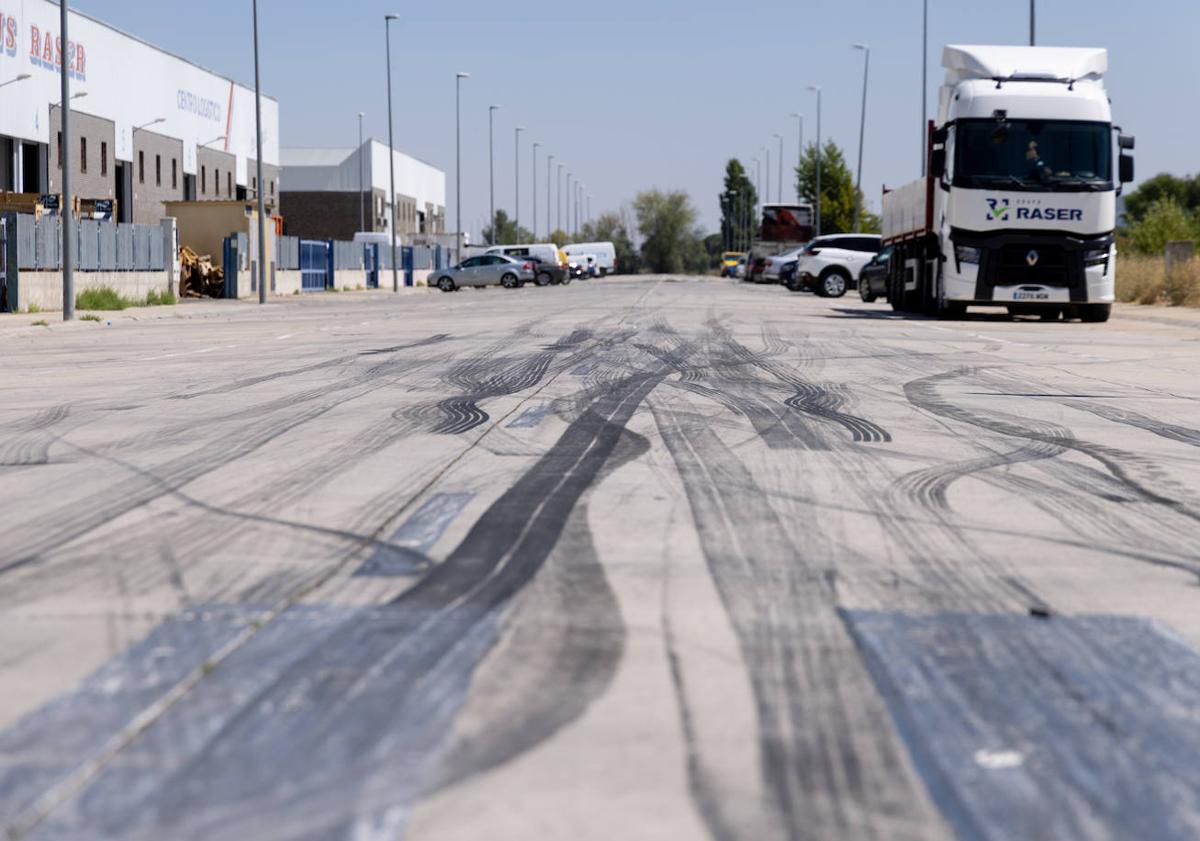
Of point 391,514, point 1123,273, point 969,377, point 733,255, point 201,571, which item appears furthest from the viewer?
point 733,255

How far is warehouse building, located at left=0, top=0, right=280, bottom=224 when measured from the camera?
53.2 m

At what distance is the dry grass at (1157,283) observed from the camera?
39188 mm

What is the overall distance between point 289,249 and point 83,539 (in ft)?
176

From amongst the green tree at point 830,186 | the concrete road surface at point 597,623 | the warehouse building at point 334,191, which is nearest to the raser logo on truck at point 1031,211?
the concrete road surface at point 597,623

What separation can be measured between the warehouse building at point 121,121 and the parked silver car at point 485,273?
40.1ft

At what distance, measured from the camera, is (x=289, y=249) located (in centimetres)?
5934

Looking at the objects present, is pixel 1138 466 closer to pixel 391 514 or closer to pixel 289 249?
pixel 391 514

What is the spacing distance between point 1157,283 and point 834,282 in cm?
1055

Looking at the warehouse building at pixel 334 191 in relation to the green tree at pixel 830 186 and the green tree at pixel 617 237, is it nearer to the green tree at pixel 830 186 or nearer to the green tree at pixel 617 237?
the green tree at pixel 830 186

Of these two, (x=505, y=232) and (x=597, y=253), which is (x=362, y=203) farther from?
(x=505, y=232)

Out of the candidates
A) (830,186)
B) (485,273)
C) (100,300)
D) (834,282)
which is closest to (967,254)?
(100,300)

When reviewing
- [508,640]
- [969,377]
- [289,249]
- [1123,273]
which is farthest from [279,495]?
[289,249]

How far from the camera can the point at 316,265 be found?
210ft

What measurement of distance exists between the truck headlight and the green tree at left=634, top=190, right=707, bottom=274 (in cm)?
15371
